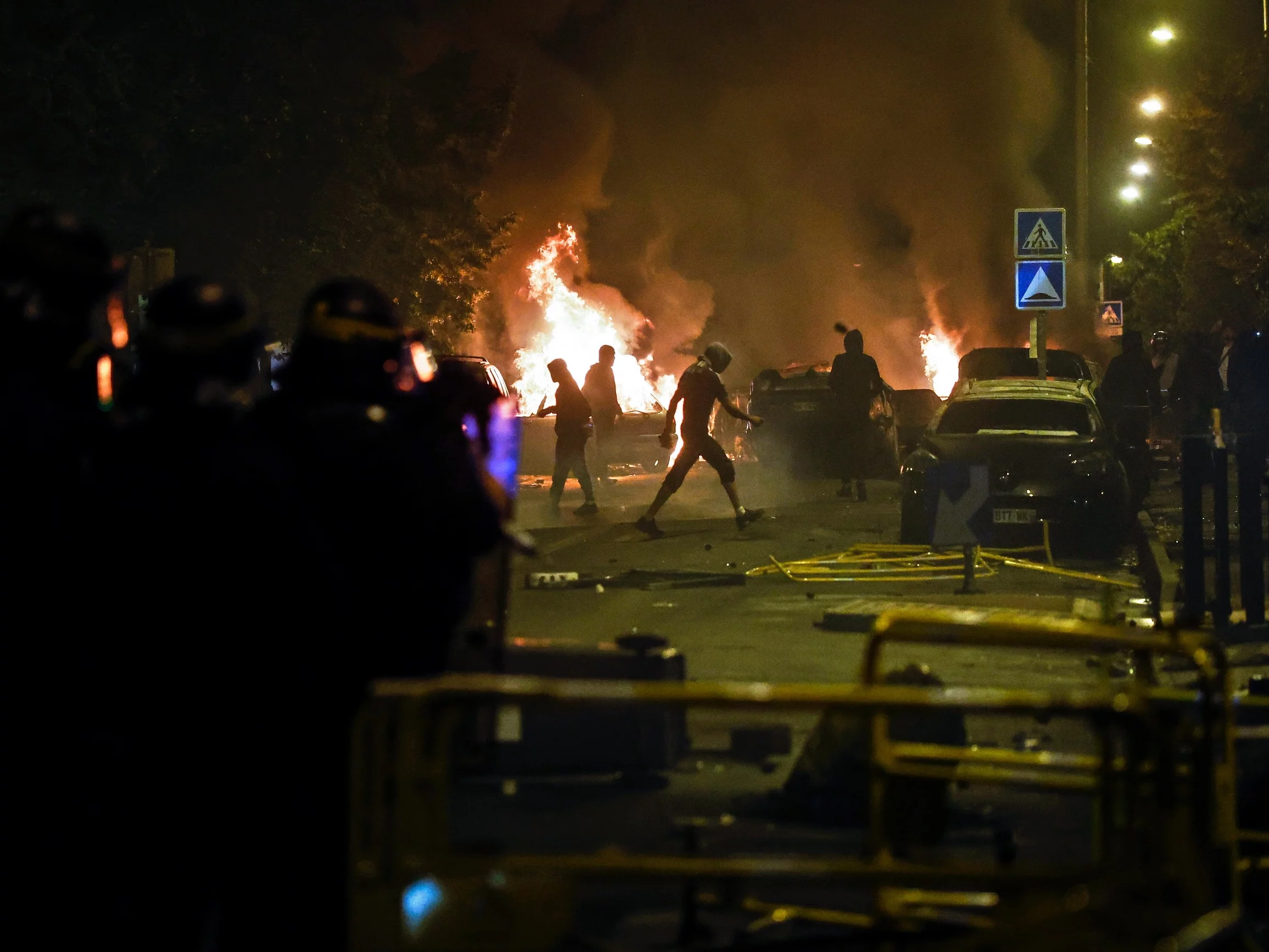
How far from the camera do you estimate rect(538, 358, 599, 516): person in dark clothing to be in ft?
61.4

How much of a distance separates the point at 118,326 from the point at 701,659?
606cm

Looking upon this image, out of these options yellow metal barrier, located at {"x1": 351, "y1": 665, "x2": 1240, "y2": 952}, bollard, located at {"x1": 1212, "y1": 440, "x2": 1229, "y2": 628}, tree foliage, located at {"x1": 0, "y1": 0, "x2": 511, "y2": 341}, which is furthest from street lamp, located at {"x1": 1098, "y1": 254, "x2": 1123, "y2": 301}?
yellow metal barrier, located at {"x1": 351, "y1": 665, "x2": 1240, "y2": 952}

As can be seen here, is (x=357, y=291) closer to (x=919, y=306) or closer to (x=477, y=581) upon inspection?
(x=477, y=581)

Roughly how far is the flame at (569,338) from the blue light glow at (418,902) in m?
40.5

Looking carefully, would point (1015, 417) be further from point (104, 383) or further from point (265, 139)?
point (104, 383)

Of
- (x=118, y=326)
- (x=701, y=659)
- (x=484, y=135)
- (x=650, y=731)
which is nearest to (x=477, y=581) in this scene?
(x=650, y=731)

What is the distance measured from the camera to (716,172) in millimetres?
53219

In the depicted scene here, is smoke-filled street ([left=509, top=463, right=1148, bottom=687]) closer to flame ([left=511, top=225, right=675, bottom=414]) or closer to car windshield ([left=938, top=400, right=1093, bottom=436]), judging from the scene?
car windshield ([left=938, top=400, right=1093, bottom=436])

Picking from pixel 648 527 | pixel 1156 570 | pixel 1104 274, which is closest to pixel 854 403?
pixel 648 527

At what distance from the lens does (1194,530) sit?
10695mm

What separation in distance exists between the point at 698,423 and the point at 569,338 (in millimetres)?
31050

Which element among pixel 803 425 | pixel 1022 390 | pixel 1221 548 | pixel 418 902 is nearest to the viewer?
pixel 418 902

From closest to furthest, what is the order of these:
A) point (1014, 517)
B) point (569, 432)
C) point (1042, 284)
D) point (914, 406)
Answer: point (1014, 517)
point (1042, 284)
point (569, 432)
point (914, 406)

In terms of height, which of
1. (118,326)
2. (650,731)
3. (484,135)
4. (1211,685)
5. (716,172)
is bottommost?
(650,731)
